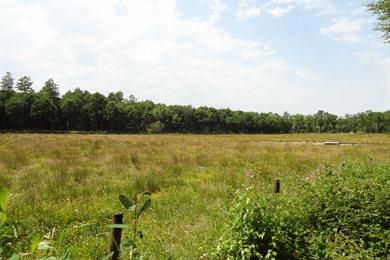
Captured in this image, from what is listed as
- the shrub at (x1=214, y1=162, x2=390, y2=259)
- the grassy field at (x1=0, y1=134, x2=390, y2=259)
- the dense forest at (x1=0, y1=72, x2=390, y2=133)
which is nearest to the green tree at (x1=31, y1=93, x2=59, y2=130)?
the dense forest at (x1=0, y1=72, x2=390, y2=133)

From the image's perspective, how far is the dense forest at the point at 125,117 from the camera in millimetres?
72250

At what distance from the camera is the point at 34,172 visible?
40.5ft

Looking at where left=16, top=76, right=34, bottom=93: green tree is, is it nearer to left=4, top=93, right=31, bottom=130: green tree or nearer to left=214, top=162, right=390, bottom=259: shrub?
left=4, top=93, right=31, bottom=130: green tree

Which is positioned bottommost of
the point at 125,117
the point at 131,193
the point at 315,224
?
the point at 131,193

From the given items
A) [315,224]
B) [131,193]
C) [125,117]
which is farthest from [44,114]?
[315,224]

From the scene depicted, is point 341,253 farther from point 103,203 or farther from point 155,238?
point 103,203

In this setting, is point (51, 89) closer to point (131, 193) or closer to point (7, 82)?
point (7, 82)

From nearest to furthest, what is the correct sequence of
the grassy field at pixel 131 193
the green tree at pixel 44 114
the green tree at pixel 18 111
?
the grassy field at pixel 131 193, the green tree at pixel 18 111, the green tree at pixel 44 114

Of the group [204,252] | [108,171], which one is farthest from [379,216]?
[108,171]

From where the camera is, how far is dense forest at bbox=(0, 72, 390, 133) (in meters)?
72.2

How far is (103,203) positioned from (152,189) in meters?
2.67

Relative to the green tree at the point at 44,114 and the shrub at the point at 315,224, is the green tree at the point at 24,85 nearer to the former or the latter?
the green tree at the point at 44,114

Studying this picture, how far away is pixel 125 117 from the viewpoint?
90375 millimetres

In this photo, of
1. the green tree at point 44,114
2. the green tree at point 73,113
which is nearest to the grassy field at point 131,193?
the green tree at point 44,114
